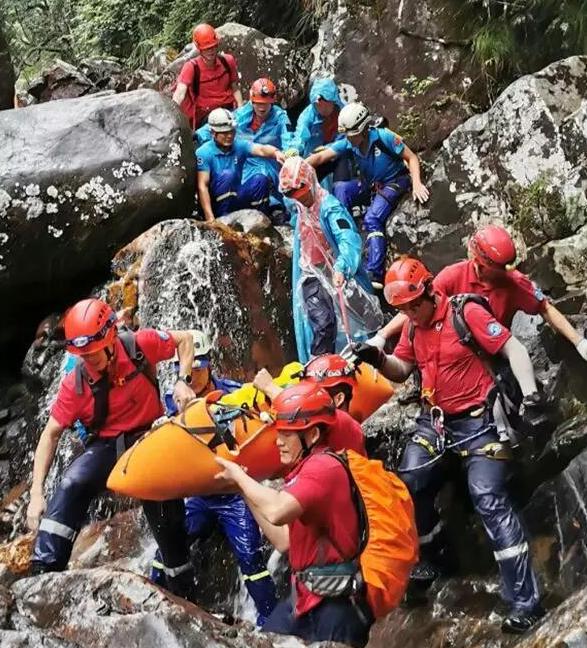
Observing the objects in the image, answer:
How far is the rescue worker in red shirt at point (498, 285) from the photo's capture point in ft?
19.7

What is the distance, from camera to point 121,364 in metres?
6.25

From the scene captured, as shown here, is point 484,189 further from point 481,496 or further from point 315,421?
point 315,421

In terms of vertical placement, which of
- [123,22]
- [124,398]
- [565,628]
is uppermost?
[565,628]

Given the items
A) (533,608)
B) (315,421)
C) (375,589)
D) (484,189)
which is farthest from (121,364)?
(484,189)

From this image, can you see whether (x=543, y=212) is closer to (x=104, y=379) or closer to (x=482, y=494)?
(x=482, y=494)

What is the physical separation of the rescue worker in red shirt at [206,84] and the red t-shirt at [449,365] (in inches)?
293

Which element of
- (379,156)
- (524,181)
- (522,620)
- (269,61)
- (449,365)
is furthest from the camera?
(269,61)

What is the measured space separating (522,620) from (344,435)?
166cm

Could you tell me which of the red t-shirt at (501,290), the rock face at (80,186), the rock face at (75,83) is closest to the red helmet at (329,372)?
the red t-shirt at (501,290)

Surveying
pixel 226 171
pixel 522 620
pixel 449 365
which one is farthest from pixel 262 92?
pixel 522 620

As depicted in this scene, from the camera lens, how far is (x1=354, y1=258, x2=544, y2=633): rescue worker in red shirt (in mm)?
5477

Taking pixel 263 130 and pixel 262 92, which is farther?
pixel 263 130

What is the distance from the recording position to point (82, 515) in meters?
6.28

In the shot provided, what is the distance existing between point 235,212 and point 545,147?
11.9ft
